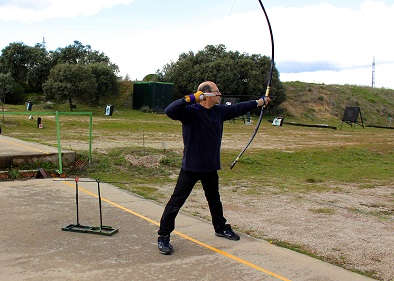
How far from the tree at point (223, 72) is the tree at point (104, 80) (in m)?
6.94

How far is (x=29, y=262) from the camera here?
14.6ft

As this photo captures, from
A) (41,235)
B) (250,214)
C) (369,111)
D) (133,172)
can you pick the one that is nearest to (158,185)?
(133,172)

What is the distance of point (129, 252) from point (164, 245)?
373mm

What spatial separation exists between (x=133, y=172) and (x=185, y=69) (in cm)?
3314

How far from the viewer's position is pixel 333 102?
57.0 meters

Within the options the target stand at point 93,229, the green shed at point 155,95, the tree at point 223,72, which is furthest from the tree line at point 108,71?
the target stand at point 93,229

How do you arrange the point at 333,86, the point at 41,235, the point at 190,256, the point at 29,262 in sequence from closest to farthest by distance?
the point at 29,262 → the point at 190,256 → the point at 41,235 → the point at 333,86

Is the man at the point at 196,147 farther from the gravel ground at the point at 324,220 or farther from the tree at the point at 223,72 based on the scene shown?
the tree at the point at 223,72

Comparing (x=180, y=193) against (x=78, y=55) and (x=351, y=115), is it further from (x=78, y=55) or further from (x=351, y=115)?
(x=78, y=55)

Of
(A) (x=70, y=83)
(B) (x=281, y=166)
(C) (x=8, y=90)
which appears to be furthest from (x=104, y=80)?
(B) (x=281, y=166)

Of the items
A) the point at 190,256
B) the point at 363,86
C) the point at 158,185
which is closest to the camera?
the point at 190,256

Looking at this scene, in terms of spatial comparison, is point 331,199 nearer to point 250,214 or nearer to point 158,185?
point 250,214

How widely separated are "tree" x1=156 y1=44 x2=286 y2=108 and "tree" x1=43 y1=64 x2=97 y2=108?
10068 millimetres

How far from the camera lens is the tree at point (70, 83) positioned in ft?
112
